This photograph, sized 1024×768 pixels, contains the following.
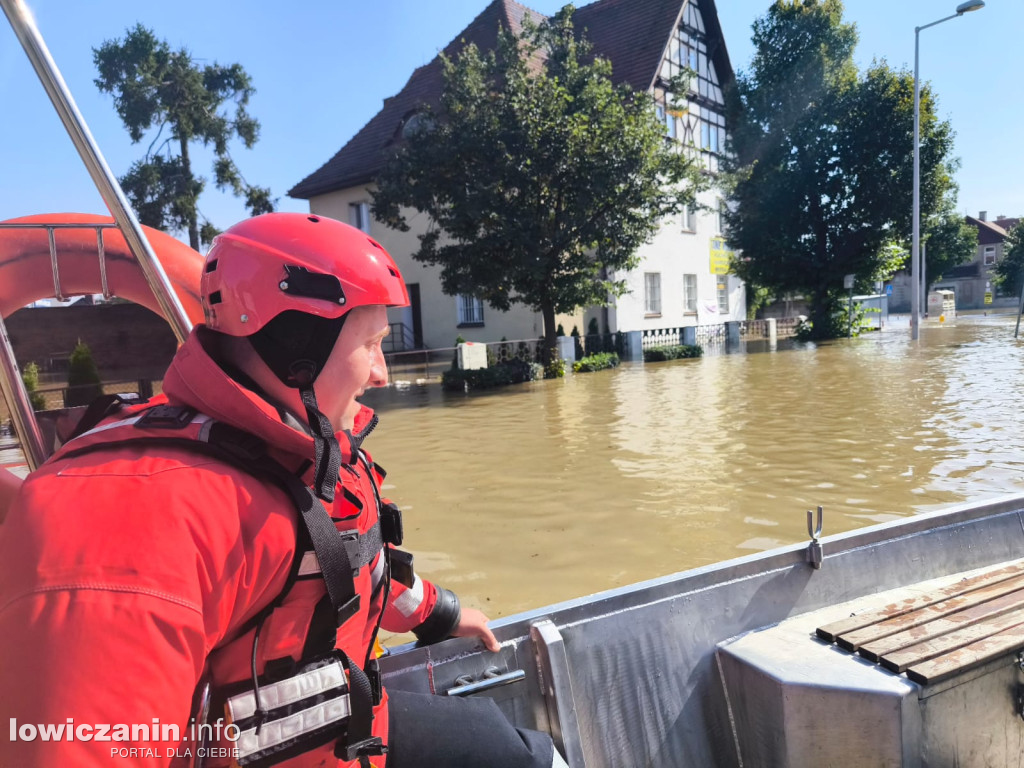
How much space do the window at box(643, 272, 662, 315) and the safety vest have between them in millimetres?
25543

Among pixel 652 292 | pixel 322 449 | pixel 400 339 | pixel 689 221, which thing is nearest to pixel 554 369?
pixel 400 339

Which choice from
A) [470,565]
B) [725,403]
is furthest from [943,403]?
[470,565]

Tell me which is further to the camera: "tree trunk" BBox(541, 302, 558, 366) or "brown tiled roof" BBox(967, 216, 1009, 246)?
"brown tiled roof" BBox(967, 216, 1009, 246)

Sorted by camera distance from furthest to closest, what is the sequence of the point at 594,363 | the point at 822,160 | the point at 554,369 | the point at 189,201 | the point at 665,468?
the point at 822,160 → the point at 189,201 → the point at 594,363 → the point at 554,369 → the point at 665,468

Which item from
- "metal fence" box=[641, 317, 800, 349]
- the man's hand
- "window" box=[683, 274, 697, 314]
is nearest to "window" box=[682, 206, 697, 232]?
"window" box=[683, 274, 697, 314]

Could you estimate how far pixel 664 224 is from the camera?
2241 cm

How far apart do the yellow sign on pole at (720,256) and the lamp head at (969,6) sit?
11.1m

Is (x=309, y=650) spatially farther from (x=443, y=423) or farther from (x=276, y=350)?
(x=443, y=423)

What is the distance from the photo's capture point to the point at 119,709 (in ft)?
2.98

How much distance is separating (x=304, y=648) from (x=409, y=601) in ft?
2.36

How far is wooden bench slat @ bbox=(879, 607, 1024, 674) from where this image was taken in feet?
7.41

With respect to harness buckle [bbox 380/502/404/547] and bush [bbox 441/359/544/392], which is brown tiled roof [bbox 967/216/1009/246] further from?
harness buckle [bbox 380/502/404/547]

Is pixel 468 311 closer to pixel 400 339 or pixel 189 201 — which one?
pixel 400 339

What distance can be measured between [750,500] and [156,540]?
6.23 m
